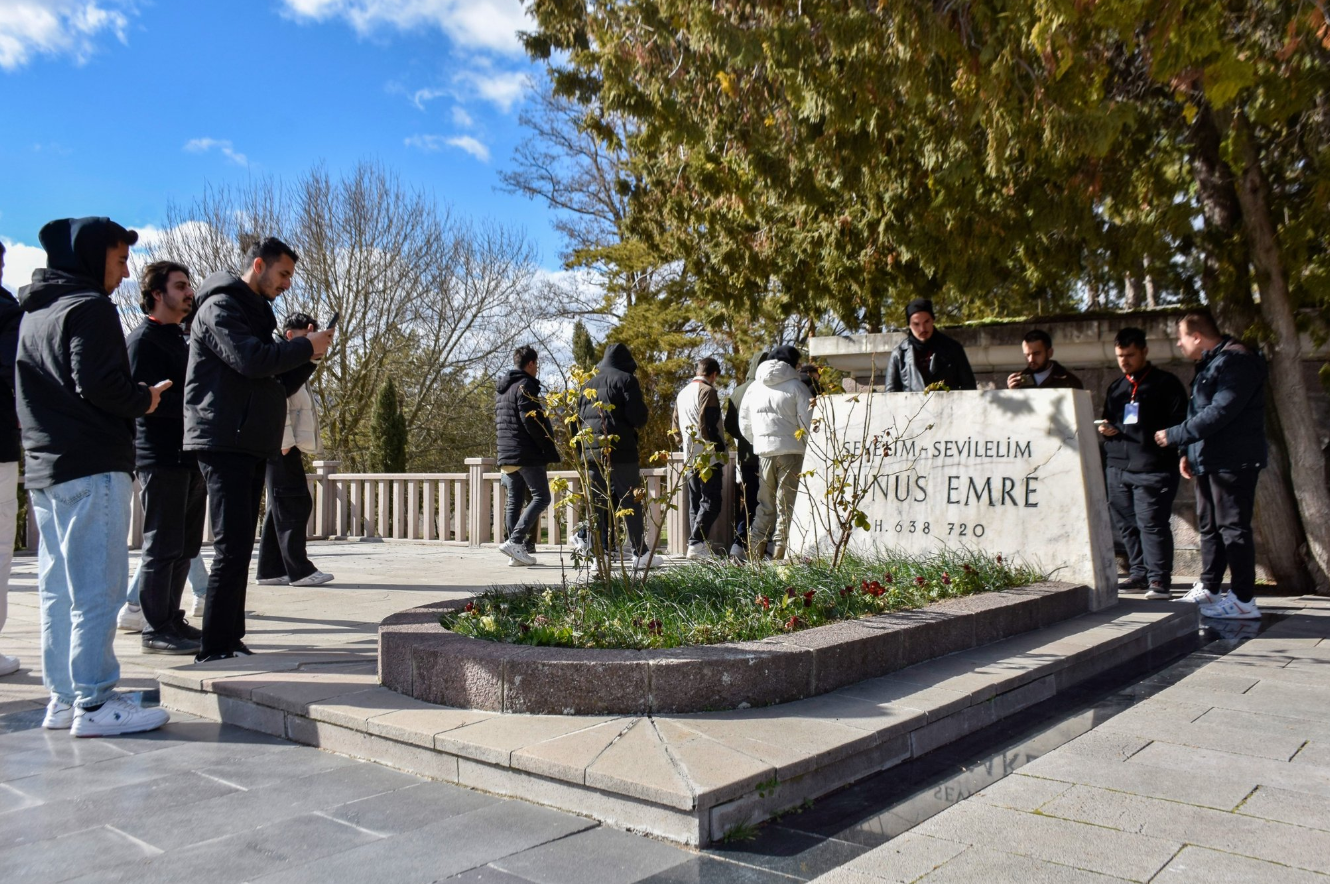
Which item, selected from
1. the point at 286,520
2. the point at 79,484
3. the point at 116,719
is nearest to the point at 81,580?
the point at 79,484

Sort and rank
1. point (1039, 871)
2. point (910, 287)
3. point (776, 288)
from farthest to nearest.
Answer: point (776, 288)
point (910, 287)
point (1039, 871)

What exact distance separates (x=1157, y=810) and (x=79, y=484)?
383 centimetres

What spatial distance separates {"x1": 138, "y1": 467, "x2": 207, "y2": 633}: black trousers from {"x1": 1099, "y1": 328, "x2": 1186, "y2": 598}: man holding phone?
5961 mm

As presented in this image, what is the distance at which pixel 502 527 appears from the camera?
12.2 meters

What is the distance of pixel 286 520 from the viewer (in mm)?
7832

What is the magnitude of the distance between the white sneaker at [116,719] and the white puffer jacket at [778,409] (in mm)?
4863

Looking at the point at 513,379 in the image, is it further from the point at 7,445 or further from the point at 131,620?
the point at 7,445

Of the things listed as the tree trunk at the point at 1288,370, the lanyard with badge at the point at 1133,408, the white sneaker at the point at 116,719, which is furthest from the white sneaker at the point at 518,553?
the tree trunk at the point at 1288,370

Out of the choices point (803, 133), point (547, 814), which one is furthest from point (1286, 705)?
point (803, 133)

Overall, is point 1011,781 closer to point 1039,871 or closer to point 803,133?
point 1039,871

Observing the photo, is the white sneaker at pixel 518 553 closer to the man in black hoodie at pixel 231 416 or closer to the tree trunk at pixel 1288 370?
the man in black hoodie at pixel 231 416

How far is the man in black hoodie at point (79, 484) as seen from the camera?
3762mm

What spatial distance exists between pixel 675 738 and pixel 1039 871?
1173 mm

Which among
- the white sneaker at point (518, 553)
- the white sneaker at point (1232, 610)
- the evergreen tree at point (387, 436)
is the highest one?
the evergreen tree at point (387, 436)
